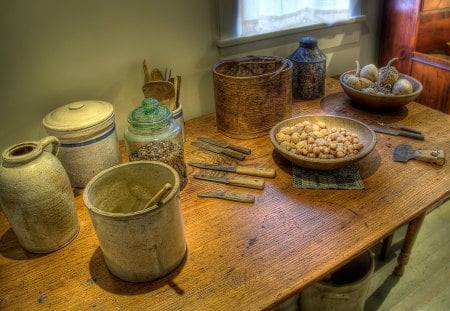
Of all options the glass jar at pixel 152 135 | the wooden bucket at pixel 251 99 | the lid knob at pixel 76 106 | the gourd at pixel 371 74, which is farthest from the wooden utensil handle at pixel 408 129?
the lid knob at pixel 76 106

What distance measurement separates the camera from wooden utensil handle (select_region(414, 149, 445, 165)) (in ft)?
3.22

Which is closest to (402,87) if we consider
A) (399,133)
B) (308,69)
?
(399,133)

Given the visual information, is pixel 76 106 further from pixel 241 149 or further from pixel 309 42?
pixel 309 42

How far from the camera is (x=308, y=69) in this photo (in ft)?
4.45

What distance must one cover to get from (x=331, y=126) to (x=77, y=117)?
2.40 ft

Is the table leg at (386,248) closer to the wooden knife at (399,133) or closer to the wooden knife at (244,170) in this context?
the wooden knife at (399,133)

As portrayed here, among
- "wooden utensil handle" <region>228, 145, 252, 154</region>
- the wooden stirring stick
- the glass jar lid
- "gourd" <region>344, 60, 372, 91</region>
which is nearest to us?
the wooden stirring stick

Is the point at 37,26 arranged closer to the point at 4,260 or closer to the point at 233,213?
the point at 4,260

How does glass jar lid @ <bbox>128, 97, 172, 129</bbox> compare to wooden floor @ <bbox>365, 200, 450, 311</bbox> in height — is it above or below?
above

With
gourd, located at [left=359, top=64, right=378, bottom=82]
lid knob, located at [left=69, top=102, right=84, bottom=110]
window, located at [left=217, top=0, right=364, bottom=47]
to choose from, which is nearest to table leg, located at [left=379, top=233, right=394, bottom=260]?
gourd, located at [left=359, top=64, right=378, bottom=82]

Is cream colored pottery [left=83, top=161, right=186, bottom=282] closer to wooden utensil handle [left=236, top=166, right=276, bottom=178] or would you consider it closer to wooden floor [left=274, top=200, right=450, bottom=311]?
wooden utensil handle [left=236, top=166, right=276, bottom=178]

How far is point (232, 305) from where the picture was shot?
65 centimetres

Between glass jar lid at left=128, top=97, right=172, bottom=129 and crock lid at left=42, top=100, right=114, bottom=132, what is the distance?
0.29ft

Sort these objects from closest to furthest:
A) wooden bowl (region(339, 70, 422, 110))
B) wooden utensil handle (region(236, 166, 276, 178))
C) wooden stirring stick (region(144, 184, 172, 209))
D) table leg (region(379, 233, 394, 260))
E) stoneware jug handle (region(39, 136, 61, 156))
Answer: wooden stirring stick (region(144, 184, 172, 209)) < stoneware jug handle (region(39, 136, 61, 156)) < wooden utensil handle (region(236, 166, 276, 178)) < wooden bowl (region(339, 70, 422, 110)) < table leg (region(379, 233, 394, 260))
